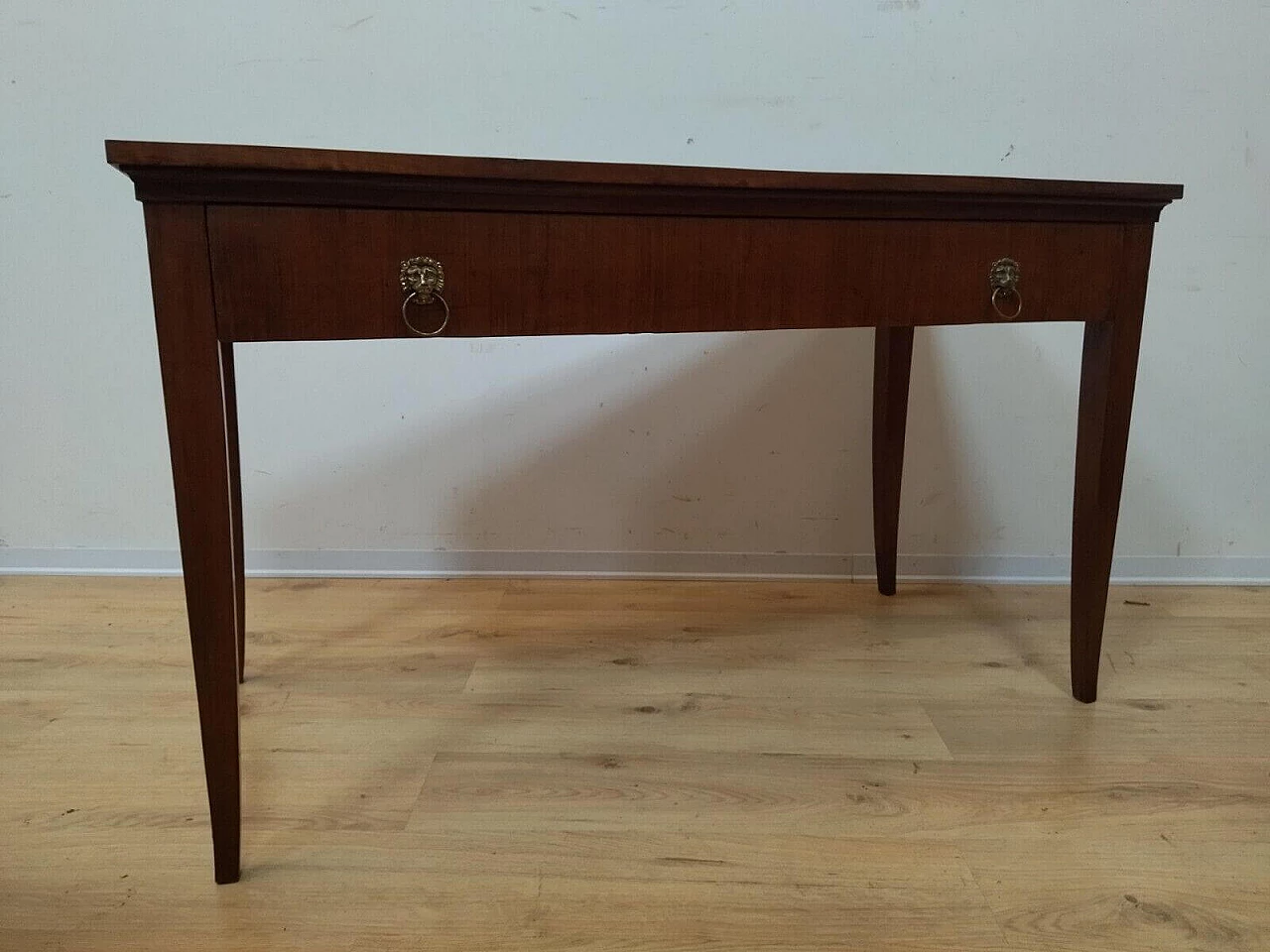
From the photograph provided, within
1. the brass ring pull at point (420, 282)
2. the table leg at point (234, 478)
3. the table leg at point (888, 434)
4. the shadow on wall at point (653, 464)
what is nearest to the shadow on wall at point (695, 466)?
the shadow on wall at point (653, 464)

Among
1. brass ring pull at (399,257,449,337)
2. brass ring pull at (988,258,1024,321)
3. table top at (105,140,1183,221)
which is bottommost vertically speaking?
brass ring pull at (988,258,1024,321)

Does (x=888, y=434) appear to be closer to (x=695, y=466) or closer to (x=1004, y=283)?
(x=695, y=466)

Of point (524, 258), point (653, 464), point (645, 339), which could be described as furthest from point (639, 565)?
point (524, 258)

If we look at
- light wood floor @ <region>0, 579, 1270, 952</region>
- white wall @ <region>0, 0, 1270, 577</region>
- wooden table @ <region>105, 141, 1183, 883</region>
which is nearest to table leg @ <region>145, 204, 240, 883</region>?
wooden table @ <region>105, 141, 1183, 883</region>

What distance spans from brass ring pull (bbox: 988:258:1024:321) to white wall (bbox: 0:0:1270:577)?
23.0 inches

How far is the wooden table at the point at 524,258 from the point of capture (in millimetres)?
731

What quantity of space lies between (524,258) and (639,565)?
3.11 ft

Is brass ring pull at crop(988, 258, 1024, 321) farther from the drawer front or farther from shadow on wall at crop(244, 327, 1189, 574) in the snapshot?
shadow on wall at crop(244, 327, 1189, 574)

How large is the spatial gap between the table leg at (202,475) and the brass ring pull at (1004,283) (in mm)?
827

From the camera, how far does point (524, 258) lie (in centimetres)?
82

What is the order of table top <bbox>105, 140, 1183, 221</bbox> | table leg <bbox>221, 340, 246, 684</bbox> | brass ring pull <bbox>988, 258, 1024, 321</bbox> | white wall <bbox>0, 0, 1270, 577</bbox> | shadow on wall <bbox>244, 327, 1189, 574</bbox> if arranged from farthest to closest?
shadow on wall <bbox>244, 327, 1189, 574</bbox>
white wall <bbox>0, 0, 1270, 577</bbox>
table leg <bbox>221, 340, 246, 684</bbox>
brass ring pull <bbox>988, 258, 1024, 321</bbox>
table top <bbox>105, 140, 1183, 221</bbox>

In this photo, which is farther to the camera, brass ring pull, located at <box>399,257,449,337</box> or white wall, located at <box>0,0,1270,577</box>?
white wall, located at <box>0,0,1270,577</box>

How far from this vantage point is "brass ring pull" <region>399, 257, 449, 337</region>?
0.78m

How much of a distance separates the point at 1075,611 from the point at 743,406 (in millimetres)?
672
